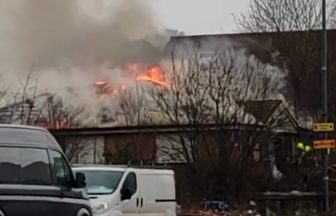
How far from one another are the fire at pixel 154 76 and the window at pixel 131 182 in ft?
75.7

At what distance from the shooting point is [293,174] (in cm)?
4278

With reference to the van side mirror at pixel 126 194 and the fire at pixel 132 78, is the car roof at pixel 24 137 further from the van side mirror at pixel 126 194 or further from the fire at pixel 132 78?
the fire at pixel 132 78

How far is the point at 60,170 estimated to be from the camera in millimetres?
15477

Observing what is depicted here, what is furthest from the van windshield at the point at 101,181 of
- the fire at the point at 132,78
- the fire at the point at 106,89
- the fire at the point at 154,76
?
the fire at the point at 106,89

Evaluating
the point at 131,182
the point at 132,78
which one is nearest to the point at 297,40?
the point at 132,78

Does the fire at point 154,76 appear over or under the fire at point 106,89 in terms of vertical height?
over

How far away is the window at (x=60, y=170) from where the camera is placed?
600 inches

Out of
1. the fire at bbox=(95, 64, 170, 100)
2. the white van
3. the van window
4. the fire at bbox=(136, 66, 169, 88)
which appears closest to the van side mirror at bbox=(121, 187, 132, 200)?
the white van

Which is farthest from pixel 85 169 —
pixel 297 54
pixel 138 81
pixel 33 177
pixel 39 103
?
pixel 297 54

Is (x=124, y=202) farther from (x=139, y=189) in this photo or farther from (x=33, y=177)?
(x=33, y=177)

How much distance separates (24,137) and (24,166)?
58cm

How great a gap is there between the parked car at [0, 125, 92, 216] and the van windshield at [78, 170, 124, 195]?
4207 millimetres

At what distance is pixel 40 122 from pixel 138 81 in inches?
310

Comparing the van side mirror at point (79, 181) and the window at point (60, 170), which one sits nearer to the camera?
the window at point (60, 170)
